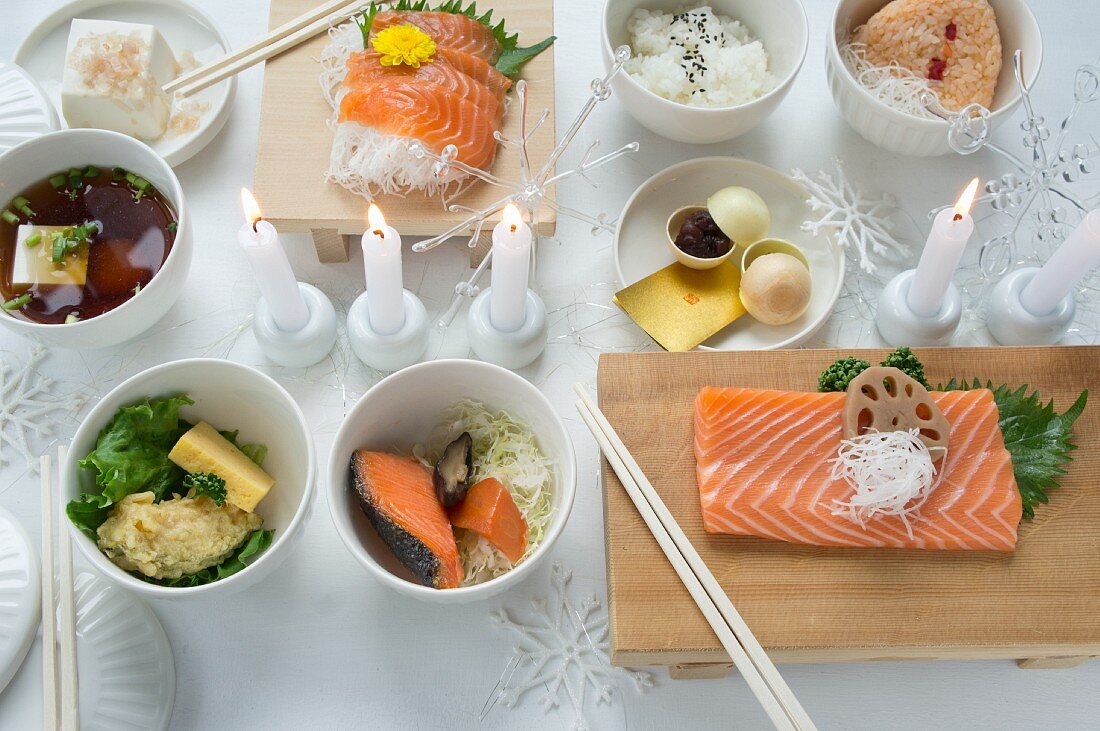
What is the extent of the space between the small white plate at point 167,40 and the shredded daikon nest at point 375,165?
11.7 inches

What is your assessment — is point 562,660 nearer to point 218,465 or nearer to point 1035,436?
point 218,465

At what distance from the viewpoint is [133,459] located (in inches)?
56.9

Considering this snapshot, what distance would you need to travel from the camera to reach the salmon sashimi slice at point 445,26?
1827mm

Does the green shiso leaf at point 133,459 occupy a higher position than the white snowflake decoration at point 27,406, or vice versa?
the green shiso leaf at point 133,459

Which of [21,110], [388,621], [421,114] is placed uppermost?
→ [421,114]

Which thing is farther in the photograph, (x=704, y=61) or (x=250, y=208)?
(x=704, y=61)

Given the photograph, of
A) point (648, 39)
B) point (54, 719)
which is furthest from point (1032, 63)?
point (54, 719)

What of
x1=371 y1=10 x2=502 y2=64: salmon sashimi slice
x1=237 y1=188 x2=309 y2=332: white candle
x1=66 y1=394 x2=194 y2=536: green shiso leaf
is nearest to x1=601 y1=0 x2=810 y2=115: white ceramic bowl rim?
x1=371 y1=10 x2=502 y2=64: salmon sashimi slice

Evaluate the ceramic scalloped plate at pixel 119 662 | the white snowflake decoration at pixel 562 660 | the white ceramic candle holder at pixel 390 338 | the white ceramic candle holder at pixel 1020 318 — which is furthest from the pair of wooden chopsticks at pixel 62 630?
the white ceramic candle holder at pixel 1020 318

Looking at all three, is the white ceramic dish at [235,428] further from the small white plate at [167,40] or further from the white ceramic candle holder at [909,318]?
the white ceramic candle holder at [909,318]

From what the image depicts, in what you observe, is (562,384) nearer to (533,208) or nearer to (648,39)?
(533,208)

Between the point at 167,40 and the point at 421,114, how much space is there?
664mm

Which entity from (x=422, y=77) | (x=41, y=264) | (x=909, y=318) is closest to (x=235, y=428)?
(x=41, y=264)

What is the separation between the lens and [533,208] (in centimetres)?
170
